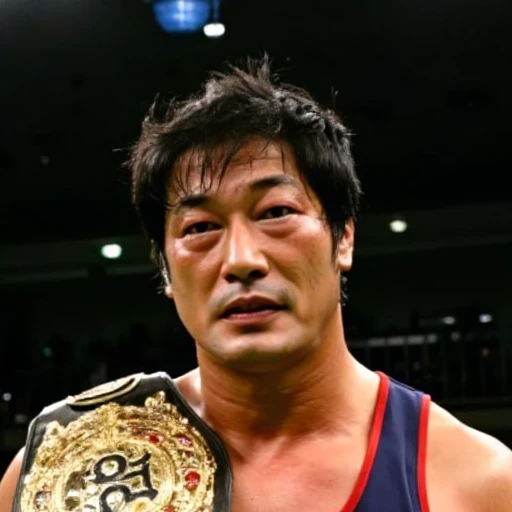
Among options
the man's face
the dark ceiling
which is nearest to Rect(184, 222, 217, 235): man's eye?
the man's face

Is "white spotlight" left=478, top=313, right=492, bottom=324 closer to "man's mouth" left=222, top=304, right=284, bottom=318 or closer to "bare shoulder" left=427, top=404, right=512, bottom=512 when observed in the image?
"bare shoulder" left=427, top=404, right=512, bottom=512

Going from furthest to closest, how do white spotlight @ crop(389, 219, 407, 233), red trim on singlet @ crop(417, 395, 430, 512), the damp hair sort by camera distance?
white spotlight @ crop(389, 219, 407, 233), the damp hair, red trim on singlet @ crop(417, 395, 430, 512)

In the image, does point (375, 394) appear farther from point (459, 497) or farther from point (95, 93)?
point (95, 93)

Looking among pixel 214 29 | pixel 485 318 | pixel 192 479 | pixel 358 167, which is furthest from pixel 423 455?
pixel 485 318

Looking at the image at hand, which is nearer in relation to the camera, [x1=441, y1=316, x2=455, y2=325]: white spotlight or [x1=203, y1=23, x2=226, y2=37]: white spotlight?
[x1=203, y1=23, x2=226, y2=37]: white spotlight

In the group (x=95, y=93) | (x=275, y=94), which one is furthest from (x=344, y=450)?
(x=95, y=93)

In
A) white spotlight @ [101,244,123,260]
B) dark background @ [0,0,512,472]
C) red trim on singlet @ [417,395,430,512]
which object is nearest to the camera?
red trim on singlet @ [417,395,430,512]

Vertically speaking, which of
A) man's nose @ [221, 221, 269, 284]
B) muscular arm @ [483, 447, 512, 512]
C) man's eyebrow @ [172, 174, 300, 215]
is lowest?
muscular arm @ [483, 447, 512, 512]

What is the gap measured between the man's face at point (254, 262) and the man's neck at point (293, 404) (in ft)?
0.18

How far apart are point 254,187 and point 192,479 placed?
384 millimetres

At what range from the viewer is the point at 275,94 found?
1380mm

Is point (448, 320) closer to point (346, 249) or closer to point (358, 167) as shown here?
point (358, 167)

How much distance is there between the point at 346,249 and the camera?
137cm

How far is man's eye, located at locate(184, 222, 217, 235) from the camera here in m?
1.26
